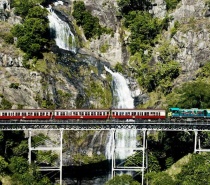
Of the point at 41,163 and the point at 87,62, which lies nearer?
the point at 41,163

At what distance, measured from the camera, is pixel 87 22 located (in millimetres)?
170500

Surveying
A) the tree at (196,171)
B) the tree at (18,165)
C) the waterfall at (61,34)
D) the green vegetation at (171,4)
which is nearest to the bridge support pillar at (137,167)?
the tree at (196,171)

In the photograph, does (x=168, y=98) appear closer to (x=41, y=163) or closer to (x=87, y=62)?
(x=87, y=62)

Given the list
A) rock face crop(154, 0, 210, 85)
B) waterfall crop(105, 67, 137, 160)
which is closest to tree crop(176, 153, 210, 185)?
waterfall crop(105, 67, 137, 160)

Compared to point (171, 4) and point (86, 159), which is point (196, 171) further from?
point (171, 4)

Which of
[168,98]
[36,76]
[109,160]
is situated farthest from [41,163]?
[168,98]

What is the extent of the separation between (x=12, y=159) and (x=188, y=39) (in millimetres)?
65641

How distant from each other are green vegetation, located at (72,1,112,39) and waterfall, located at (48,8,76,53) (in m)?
5.97

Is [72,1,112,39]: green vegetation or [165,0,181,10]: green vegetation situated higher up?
[165,0,181,10]: green vegetation

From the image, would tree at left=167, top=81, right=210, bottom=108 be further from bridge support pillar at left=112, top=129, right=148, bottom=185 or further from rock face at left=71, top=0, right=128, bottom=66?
rock face at left=71, top=0, right=128, bottom=66

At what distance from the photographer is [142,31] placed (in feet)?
547

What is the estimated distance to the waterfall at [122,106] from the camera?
432ft

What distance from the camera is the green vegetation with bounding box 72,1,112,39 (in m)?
170

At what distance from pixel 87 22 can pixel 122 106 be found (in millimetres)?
34148
